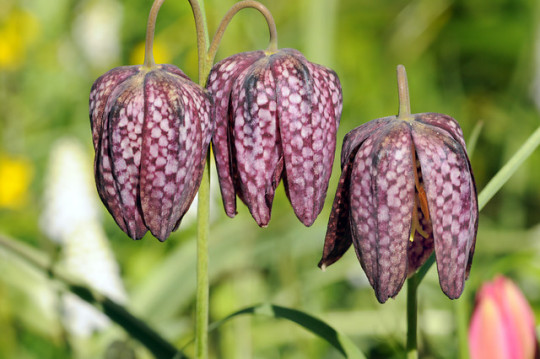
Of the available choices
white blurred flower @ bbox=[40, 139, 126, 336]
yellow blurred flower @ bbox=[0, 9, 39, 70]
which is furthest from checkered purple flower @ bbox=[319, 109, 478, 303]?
yellow blurred flower @ bbox=[0, 9, 39, 70]

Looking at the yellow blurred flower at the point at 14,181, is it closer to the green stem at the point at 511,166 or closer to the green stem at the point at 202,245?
the green stem at the point at 202,245

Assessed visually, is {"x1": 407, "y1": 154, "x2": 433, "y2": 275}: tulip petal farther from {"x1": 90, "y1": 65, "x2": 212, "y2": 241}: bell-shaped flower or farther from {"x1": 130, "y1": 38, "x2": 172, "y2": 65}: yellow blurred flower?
{"x1": 130, "y1": 38, "x2": 172, "y2": 65}: yellow blurred flower

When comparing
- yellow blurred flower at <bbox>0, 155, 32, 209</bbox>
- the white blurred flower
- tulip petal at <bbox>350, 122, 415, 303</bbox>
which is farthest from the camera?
yellow blurred flower at <bbox>0, 155, 32, 209</bbox>

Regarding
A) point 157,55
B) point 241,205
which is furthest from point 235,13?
point 157,55

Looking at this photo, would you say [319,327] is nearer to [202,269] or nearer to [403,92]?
[202,269]

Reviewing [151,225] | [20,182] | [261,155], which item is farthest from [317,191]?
[20,182]

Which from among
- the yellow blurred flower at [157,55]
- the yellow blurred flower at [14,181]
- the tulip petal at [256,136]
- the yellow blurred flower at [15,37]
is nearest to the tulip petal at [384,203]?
the tulip petal at [256,136]
